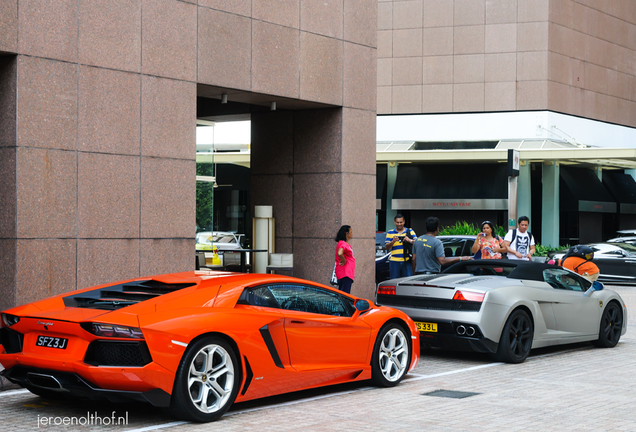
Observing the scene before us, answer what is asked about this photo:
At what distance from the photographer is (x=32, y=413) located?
6.62 meters

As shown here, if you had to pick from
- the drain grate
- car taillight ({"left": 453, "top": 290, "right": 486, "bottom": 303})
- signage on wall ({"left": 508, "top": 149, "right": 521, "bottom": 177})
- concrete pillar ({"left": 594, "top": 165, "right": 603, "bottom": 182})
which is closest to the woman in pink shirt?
car taillight ({"left": 453, "top": 290, "right": 486, "bottom": 303})

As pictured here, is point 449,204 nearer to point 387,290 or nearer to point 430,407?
point 387,290

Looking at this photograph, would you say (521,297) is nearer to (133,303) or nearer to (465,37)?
(133,303)

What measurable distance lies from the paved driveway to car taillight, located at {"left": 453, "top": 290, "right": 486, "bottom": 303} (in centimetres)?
81

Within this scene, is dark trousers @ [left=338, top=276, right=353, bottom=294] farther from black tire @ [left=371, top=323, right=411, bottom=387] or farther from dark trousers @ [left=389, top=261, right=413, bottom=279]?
black tire @ [left=371, top=323, right=411, bottom=387]

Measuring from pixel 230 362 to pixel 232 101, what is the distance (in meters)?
8.56

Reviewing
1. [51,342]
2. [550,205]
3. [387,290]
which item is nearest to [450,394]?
[387,290]

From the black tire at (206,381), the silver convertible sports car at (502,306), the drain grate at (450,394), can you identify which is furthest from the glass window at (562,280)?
the black tire at (206,381)

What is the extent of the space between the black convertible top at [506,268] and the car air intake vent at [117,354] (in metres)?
5.72

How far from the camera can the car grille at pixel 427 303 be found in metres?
9.48

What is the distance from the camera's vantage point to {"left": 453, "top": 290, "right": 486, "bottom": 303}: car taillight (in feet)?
31.1

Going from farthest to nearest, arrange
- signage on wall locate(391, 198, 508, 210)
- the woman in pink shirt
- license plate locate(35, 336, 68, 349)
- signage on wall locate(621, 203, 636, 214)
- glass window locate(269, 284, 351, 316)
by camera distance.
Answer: signage on wall locate(621, 203, 636, 214), signage on wall locate(391, 198, 508, 210), the woman in pink shirt, glass window locate(269, 284, 351, 316), license plate locate(35, 336, 68, 349)

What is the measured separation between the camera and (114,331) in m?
6.04

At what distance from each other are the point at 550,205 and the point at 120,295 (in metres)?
29.7
